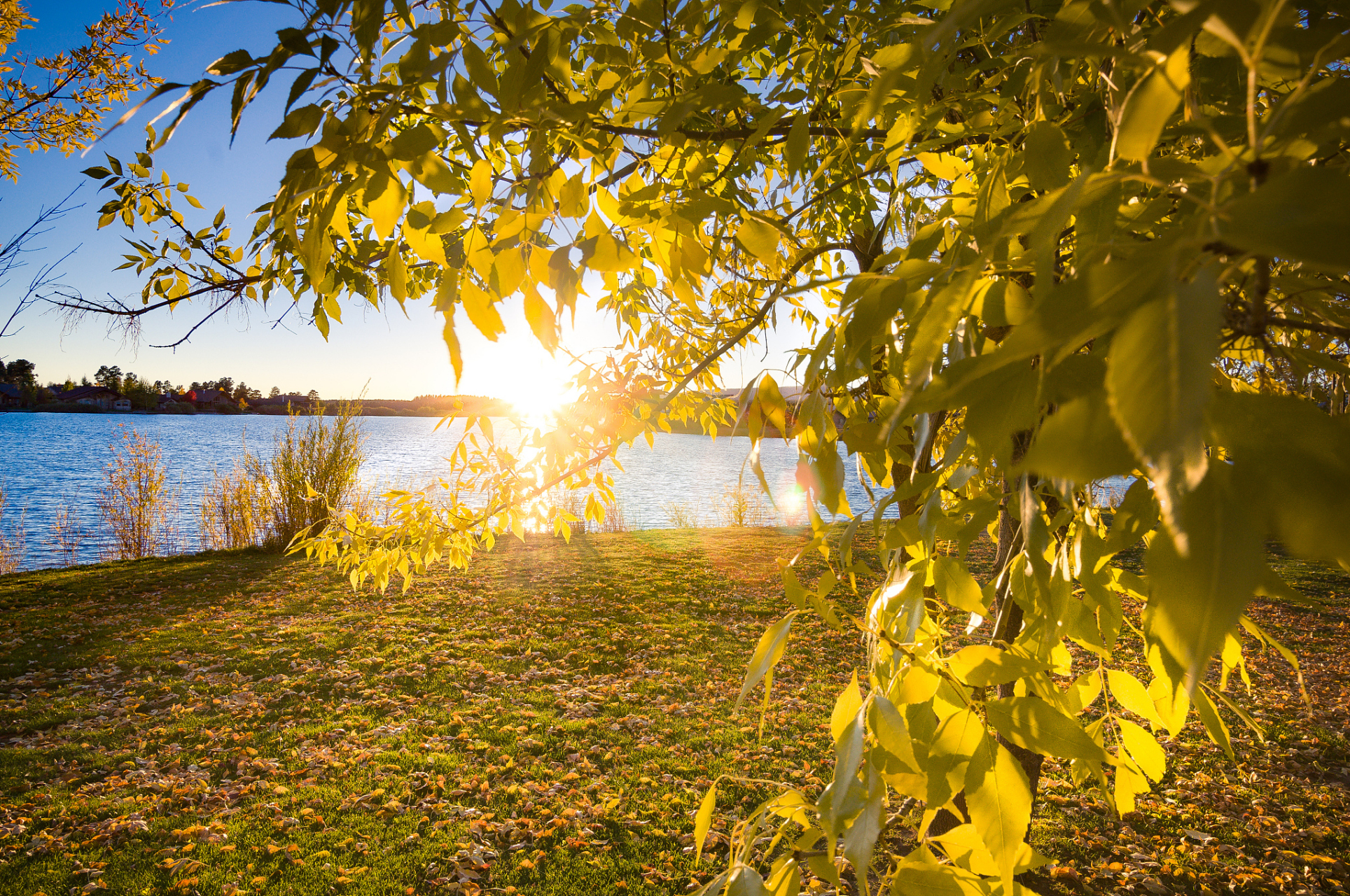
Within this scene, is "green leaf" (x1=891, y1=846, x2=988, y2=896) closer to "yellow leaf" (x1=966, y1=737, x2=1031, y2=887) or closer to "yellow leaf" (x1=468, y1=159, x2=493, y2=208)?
"yellow leaf" (x1=966, y1=737, x2=1031, y2=887)

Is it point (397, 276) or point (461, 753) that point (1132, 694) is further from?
point (461, 753)

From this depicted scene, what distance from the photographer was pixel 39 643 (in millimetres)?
5738

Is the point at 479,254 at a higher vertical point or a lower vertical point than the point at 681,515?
higher

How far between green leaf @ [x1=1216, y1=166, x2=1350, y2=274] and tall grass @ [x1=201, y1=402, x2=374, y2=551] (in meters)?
10.5

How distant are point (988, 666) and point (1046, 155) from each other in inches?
23.9

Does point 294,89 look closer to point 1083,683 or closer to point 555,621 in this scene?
point 1083,683

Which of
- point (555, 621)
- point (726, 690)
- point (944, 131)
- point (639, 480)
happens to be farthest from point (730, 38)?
point (639, 480)

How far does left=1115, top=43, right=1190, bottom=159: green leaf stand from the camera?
0.37m

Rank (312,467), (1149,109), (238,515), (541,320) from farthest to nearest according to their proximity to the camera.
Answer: (238,515) → (312,467) → (541,320) → (1149,109)

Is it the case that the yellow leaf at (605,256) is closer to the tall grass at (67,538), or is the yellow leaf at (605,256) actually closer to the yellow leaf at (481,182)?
the yellow leaf at (481,182)

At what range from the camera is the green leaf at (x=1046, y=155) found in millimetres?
673

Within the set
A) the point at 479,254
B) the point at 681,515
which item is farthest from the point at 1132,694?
the point at 681,515

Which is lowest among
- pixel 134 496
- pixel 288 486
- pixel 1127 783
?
pixel 134 496

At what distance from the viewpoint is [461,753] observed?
13.1 feet
